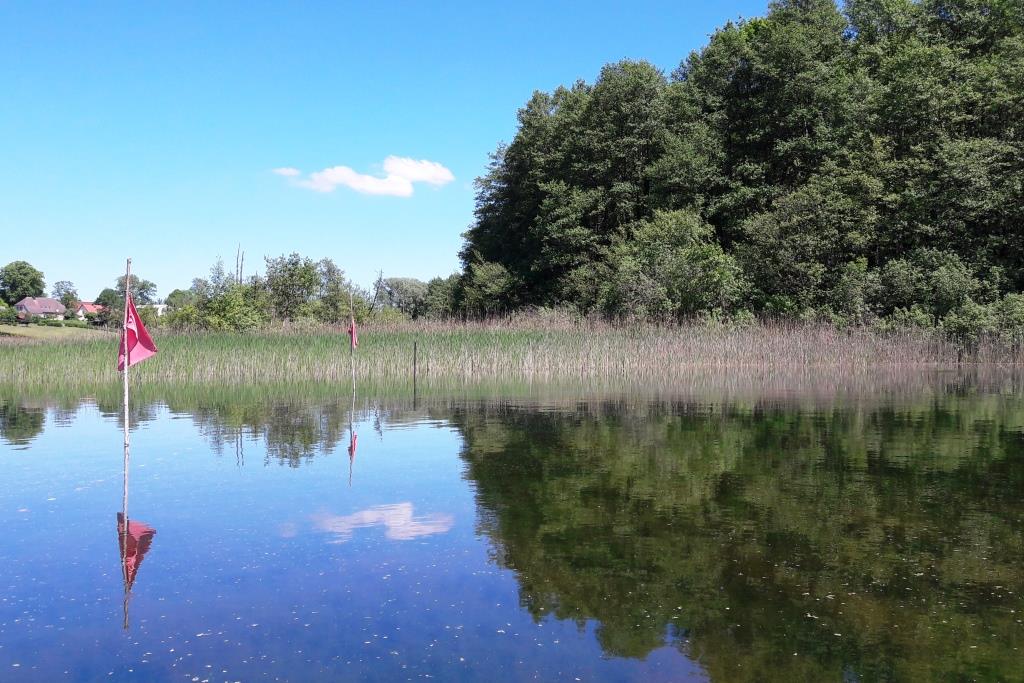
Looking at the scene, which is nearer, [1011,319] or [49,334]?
[1011,319]

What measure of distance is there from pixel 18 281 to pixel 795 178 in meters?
107

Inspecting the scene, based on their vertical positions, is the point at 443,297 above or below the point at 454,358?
above

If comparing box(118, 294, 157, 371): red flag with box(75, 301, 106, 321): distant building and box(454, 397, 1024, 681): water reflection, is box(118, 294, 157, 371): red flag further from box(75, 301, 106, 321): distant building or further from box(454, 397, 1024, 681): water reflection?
box(75, 301, 106, 321): distant building

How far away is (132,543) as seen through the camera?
23.9 ft

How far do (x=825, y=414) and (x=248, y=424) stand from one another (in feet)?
33.2

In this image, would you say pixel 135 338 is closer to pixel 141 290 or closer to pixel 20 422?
pixel 20 422

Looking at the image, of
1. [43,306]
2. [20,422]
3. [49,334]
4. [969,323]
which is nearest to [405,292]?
[49,334]

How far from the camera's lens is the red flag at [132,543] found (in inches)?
256

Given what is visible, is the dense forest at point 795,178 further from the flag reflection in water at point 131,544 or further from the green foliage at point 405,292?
the green foliage at point 405,292

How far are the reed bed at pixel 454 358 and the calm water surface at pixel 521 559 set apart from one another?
13.0m

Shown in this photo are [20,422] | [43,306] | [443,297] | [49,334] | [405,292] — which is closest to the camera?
[20,422]

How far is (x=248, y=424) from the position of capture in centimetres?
1520

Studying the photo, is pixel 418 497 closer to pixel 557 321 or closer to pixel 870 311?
pixel 557 321

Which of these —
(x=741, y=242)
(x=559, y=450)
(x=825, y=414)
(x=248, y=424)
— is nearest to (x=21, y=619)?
(x=559, y=450)
